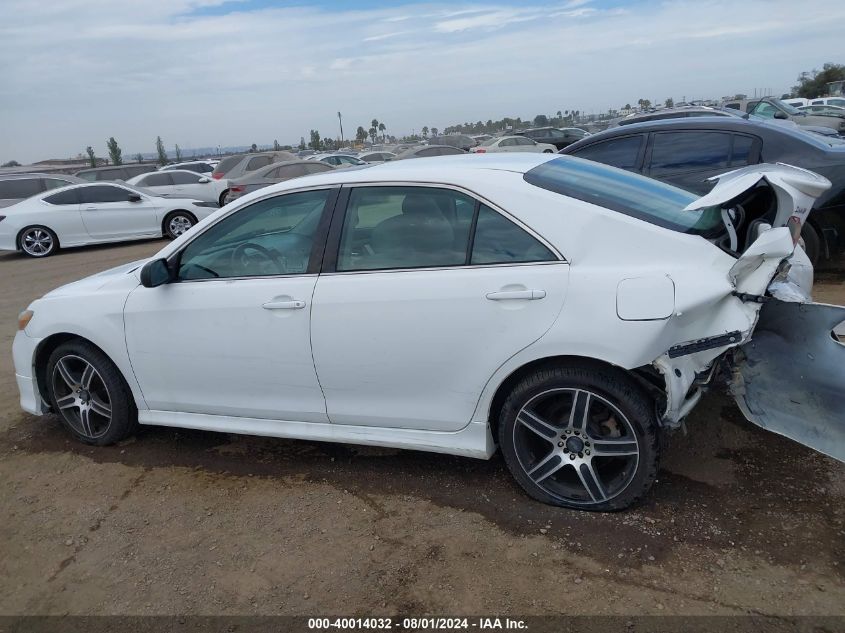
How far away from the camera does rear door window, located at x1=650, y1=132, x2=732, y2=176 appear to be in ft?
20.8

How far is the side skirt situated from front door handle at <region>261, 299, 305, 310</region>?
656 millimetres

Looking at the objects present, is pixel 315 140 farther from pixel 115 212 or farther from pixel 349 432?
pixel 349 432

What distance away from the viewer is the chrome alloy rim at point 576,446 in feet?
9.80

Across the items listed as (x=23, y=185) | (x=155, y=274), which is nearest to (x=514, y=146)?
(x=23, y=185)

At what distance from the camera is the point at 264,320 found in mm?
3477

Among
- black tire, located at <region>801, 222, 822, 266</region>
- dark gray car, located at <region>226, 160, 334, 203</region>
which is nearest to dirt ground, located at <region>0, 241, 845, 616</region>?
black tire, located at <region>801, 222, 822, 266</region>

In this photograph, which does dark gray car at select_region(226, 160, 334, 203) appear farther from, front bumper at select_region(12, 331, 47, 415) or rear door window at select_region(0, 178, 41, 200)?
front bumper at select_region(12, 331, 47, 415)

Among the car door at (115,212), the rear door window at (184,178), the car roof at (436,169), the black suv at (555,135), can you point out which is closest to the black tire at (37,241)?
the car door at (115,212)

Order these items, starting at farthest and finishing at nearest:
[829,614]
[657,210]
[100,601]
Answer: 1. [657,210]
2. [100,601]
3. [829,614]

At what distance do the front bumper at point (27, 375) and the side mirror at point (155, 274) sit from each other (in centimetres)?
119

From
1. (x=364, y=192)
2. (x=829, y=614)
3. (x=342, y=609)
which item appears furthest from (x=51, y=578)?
(x=829, y=614)

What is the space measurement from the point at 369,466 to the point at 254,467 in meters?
0.69

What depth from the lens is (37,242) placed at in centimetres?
1299

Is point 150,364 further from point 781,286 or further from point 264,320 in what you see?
point 781,286
